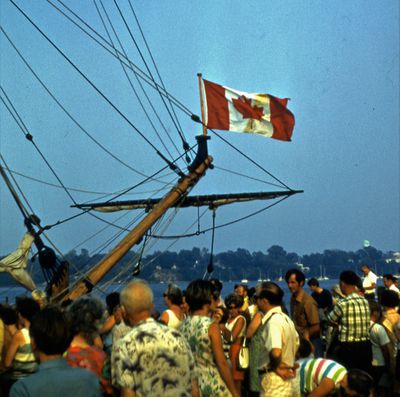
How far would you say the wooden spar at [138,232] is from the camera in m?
16.5

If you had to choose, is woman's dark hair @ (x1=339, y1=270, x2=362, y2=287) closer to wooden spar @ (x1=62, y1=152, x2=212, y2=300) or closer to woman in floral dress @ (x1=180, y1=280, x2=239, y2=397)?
woman in floral dress @ (x1=180, y1=280, x2=239, y2=397)

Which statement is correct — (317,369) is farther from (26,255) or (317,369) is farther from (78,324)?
(26,255)

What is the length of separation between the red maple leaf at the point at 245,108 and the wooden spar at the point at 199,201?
95.8 inches

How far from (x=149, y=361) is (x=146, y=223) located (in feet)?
47.1

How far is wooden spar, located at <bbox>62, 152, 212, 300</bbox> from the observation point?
16.5 meters

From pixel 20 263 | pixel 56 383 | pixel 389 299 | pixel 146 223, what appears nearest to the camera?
pixel 56 383

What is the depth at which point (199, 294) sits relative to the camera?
271 inches

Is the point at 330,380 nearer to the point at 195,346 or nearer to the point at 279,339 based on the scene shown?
the point at 279,339

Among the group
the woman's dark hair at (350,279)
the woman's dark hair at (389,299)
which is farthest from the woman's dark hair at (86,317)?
the woman's dark hair at (389,299)

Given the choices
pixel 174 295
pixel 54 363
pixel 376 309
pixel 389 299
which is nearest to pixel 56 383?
pixel 54 363

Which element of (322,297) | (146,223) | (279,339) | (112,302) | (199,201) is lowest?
(279,339)

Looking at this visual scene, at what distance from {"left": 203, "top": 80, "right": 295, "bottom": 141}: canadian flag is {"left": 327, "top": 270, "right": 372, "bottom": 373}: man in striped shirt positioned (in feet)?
44.1

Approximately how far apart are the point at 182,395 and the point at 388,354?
4.67 metres

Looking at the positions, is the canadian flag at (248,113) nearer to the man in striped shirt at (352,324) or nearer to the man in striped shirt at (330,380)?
the man in striped shirt at (352,324)
